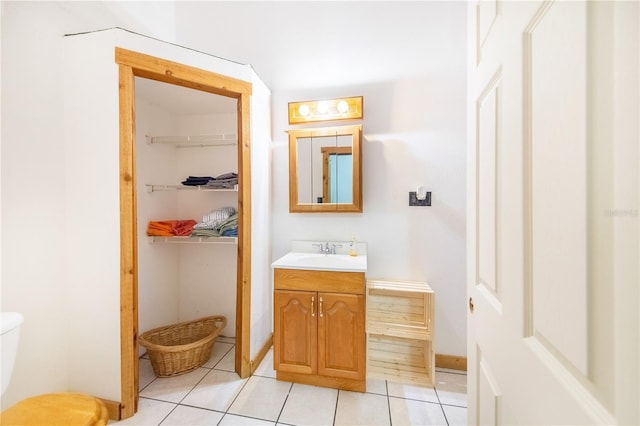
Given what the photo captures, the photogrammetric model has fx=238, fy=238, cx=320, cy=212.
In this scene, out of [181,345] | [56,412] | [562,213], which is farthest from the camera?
[181,345]

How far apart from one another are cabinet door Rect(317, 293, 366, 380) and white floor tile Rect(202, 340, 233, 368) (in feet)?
2.98

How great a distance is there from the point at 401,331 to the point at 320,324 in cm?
59

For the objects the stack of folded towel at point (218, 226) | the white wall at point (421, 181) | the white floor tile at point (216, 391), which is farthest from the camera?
the stack of folded towel at point (218, 226)

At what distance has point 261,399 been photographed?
1530 millimetres

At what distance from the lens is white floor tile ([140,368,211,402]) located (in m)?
1.56

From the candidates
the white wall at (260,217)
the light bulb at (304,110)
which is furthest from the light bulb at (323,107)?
the white wall at (260,217)

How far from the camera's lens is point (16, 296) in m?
1.21

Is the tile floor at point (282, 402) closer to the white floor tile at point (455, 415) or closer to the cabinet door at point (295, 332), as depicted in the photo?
the white floor tile at point (455, 415)

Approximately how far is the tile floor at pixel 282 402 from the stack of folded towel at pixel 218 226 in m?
1.04

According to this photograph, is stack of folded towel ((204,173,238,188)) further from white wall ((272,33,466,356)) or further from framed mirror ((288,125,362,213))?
white wall ((272,33,466,356))

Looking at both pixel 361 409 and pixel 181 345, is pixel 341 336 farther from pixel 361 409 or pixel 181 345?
pixel 181 345

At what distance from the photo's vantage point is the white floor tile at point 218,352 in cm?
189

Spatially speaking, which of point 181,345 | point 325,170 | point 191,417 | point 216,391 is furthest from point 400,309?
point 181,345

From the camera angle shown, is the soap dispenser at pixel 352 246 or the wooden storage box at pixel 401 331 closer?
the wooden storage box at pixel 401 331
